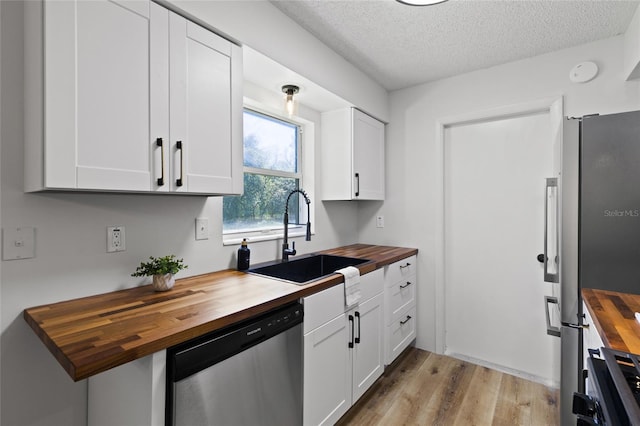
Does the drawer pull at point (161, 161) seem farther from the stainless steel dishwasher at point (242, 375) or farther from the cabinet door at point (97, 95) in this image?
the stainless steel dishwasher at point (242, 375)

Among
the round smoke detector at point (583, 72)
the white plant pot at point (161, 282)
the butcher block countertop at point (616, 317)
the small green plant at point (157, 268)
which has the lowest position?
the butcher block countertop at point (616, 317)

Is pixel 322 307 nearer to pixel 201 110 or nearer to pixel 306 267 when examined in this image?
pixel 306 267

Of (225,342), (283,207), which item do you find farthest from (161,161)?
(283,207)

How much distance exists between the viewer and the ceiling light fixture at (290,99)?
2113 millimetres

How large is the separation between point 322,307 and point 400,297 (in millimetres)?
1155

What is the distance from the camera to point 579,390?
1.55 m

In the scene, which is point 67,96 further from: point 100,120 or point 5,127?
point 5,127

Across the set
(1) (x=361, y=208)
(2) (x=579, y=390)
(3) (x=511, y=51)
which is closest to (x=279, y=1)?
(3) (x=511, y=51)

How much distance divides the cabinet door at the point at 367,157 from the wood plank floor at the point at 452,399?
1483 mm

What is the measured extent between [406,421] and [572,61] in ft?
9.00

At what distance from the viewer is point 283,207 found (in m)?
2.55

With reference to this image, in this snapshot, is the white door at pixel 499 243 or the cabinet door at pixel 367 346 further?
the white door at pixel 499 243

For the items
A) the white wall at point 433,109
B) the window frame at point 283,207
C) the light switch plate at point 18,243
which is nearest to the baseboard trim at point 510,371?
the white wall at point 433,109

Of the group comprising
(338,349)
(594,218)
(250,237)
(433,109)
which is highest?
(433,109)
